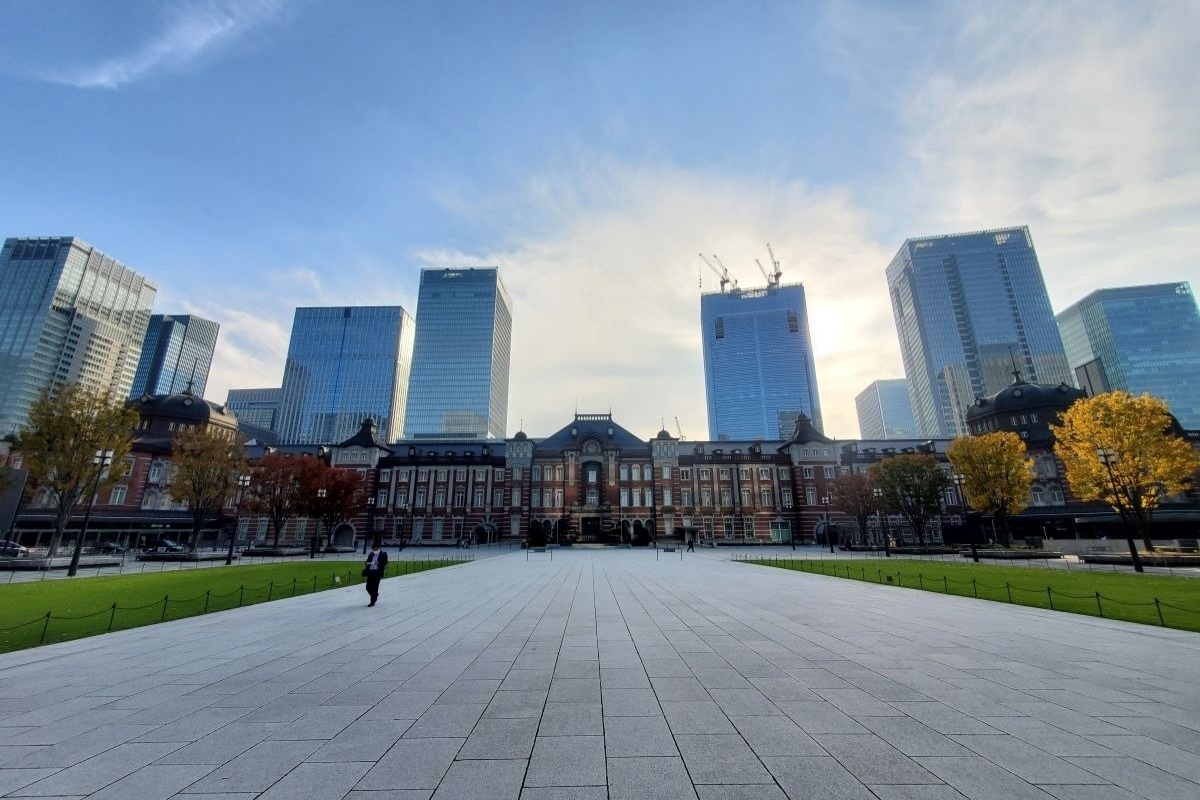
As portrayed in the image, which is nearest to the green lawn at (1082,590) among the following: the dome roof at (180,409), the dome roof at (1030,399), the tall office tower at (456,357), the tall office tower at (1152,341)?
the dome roof at (1030,399)

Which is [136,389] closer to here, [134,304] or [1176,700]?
[134,304]

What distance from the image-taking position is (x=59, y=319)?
438 ft

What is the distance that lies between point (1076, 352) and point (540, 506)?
642 ft

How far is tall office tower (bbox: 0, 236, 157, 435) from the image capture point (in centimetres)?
12650

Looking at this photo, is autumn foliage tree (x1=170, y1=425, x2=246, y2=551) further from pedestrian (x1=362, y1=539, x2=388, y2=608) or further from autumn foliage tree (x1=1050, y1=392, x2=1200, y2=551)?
autumn foliage tree (x1=1050, y1=392, x2=1200, y2=551)

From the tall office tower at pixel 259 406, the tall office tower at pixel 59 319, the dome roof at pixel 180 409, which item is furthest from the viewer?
the tall office tower at pixel 259 406

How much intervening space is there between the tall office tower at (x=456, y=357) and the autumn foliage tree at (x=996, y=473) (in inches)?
4255

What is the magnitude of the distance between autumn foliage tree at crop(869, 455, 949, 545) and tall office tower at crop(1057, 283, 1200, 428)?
12796 centimetres

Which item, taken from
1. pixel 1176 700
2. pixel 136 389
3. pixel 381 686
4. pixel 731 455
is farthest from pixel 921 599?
pixel 136 389

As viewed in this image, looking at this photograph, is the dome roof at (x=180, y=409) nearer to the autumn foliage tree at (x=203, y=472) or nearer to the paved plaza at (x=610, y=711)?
the autumn foliage tree at (x=203, y=472)

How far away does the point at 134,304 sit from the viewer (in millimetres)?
158375

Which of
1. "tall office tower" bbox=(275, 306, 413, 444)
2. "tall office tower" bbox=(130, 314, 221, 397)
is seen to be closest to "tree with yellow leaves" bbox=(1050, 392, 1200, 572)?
"tall office tower" bbox=(275, 306, 413, 444)

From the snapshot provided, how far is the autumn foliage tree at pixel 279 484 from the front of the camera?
47.0 meters

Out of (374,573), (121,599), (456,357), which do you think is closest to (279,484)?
(121,599)
